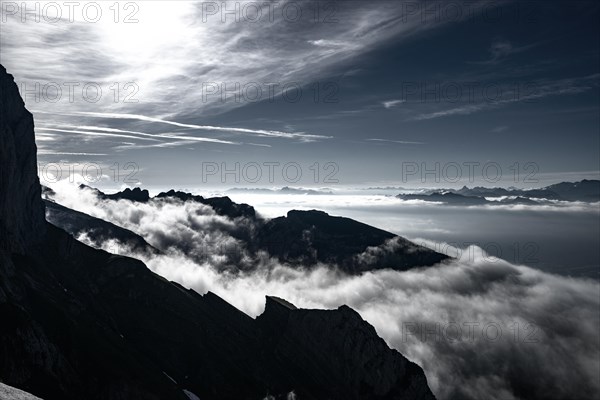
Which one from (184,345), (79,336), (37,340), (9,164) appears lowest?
(184,345)

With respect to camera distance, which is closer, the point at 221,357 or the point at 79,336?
the point at 79,336

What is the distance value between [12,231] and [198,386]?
123 meters

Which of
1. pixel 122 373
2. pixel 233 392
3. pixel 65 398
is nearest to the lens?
pixel 65 398

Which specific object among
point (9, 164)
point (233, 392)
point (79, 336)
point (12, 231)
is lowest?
point (233, 392)

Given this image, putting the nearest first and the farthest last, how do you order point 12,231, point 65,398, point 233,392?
point 65,398 < point 233,392 < point 12,231

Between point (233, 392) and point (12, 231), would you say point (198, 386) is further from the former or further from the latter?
point (12, 231)

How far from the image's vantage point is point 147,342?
616ft

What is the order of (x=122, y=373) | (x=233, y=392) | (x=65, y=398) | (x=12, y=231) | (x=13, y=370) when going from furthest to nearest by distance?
1. (x=12, y=231)
2. (x=233, y=392)
3. (x=122, y=373)
4. (x=65, y=398)
5. (x=13, y=370)

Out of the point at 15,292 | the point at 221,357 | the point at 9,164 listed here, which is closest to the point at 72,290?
the point at 15,292

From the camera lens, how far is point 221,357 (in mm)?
194625

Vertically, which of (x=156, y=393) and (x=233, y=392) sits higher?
(x=156, y=393)

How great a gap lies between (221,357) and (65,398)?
92344mm

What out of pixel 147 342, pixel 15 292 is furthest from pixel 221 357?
pixel 15 292

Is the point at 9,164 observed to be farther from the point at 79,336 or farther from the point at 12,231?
the point at 79,336
